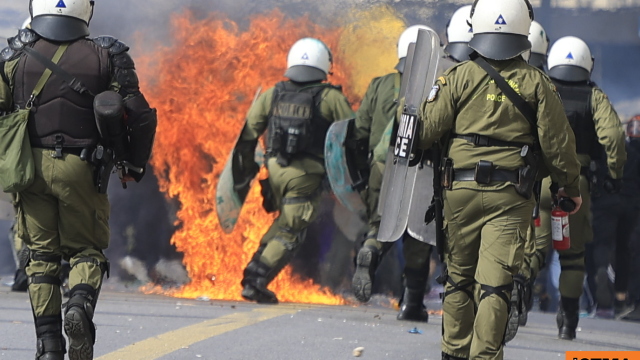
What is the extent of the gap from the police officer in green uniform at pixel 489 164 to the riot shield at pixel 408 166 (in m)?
0.54

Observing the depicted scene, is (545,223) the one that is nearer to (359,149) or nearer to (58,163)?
(359,149)

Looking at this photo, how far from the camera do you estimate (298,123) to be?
28.8ft

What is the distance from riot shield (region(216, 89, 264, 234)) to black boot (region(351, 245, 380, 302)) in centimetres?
155

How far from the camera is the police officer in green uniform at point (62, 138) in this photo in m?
4.88

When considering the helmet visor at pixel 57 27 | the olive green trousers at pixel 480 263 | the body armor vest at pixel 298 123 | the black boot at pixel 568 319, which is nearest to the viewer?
the olive green trousers at pixel 480 263

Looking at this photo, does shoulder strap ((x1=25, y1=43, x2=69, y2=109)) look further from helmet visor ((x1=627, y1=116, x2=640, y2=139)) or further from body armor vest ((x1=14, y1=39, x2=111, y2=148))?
helmet visor ((x1=627, y1=116, x2=640, y2=139))

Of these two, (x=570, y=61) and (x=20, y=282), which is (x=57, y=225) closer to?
(x=570, y=61)

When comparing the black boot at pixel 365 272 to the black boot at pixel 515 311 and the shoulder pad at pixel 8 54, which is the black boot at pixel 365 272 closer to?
the black boot at pixel 515 311

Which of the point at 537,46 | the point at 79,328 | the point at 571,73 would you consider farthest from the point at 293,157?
the point at 79,328

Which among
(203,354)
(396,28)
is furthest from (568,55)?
(203,354)

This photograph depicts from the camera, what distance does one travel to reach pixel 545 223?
7391mm

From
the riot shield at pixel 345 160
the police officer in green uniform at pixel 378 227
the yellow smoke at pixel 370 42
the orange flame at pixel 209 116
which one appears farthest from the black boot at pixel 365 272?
the yellow smoke at pixel 370 42

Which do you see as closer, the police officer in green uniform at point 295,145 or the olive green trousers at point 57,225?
the olive green trousers at point 57,225

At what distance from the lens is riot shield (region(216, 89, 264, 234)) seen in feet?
30.1
